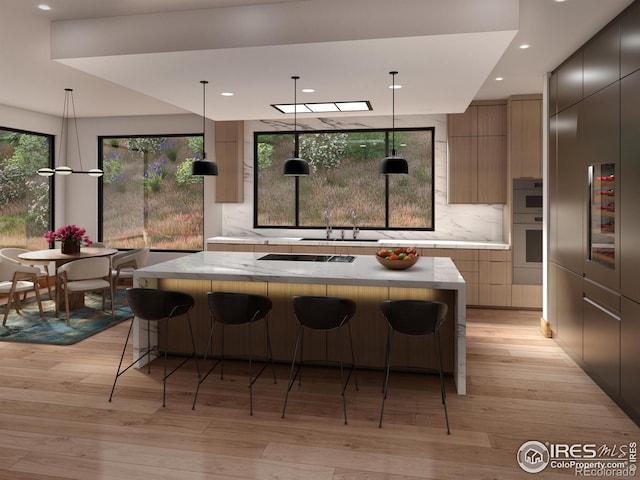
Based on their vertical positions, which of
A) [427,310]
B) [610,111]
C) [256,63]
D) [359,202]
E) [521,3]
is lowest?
[427,310]

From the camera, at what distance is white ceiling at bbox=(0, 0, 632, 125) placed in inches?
136

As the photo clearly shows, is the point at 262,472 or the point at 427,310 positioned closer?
the point at 262,472

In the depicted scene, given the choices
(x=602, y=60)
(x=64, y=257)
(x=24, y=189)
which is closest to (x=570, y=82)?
(x=602, y=60)

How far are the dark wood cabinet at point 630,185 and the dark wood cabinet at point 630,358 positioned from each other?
111mm

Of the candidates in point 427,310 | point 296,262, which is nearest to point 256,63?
point 296,262

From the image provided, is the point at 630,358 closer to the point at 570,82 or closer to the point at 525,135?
the point at 570,82

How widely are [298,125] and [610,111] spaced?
4.72 metres

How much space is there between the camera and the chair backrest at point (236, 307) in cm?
370

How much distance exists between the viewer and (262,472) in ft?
9.01

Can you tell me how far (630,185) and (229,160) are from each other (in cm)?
550

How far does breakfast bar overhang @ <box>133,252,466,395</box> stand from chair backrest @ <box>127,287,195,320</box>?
0.32m

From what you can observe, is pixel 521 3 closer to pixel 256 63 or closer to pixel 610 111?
pixel 610 111

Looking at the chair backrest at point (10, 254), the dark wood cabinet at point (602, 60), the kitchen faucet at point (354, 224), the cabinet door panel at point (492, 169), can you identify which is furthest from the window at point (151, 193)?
the dark wood cabinet at point (602, 60)

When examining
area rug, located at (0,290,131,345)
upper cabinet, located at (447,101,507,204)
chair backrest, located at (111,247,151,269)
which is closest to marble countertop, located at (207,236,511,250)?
upper cabinet, located at (447,101,507,204)
